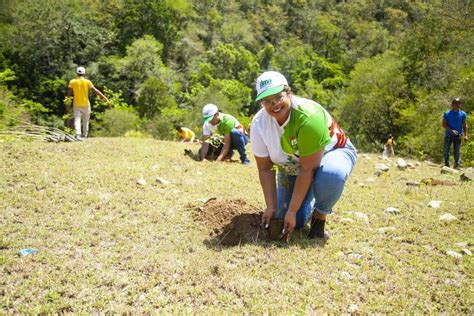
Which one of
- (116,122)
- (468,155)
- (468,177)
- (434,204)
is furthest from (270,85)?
(116,122)

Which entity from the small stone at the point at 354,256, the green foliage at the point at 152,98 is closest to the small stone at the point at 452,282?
the small stone at the point at 354,256

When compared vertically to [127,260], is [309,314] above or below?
above

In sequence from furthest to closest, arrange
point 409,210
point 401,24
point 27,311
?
point 401,24 → point 409,210 → point 27,311

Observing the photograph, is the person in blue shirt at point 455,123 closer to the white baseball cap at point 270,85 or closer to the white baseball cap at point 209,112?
the white baseball cap at point 209,112

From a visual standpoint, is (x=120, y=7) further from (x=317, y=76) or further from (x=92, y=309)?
(x=92, y=309)

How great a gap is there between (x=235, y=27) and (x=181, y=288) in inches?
2490

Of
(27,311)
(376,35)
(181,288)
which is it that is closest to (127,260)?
(181,288)

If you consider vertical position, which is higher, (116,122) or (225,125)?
(225,125)

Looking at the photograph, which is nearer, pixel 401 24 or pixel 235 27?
pixel 235 27

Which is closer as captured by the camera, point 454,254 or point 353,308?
point 353,308

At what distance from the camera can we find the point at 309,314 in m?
2.54

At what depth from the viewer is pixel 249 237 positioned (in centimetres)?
360

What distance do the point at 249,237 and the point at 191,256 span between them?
2.01 ft

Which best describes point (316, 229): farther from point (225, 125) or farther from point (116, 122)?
point (116, 122)
